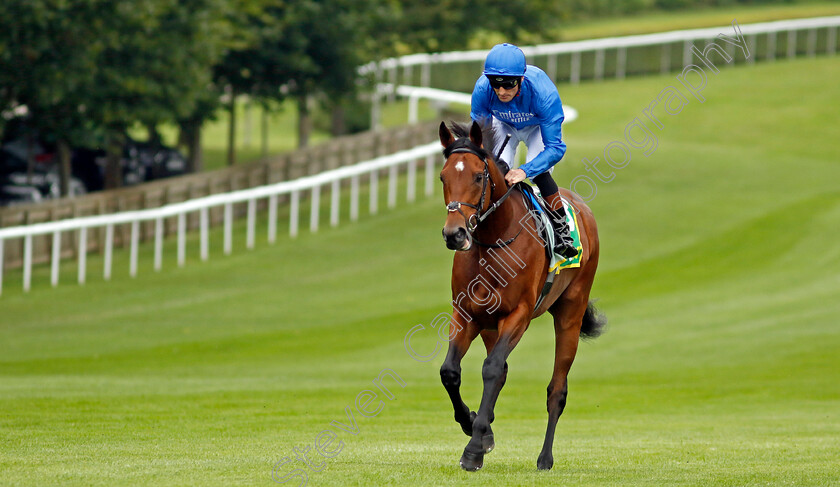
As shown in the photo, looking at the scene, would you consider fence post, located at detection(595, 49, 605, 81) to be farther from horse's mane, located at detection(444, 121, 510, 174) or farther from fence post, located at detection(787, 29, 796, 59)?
horse's mane, located at detection(444, 121, 510, 174)

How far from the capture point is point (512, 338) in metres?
7.18

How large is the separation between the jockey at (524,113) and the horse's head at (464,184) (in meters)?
0.29

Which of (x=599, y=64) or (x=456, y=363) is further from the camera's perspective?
(x=599, y=64)

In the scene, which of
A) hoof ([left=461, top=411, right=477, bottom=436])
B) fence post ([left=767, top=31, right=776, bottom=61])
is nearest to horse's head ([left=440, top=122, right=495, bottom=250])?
hoof ([left=461, top=411, right=477, bottom=436])

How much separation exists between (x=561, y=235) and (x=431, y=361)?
24.5 feet

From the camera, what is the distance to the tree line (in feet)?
61.7

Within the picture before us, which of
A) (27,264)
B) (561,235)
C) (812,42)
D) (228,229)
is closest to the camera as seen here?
(561,235)

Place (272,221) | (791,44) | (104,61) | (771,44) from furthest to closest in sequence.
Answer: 1. (791,44)
2. (771,44)
3. (272,221)
4. (104,61)

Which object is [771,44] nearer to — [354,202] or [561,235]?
[354,202]

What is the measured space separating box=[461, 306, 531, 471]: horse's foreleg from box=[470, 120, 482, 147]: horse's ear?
1.10 metres

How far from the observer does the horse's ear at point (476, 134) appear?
7074mm

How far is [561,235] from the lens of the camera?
311 inches

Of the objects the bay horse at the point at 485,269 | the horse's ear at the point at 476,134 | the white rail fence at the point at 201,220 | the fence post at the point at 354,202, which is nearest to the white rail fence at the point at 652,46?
the white rail fence at the point at 201,220

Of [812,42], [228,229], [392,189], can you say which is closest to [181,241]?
[228,229]
